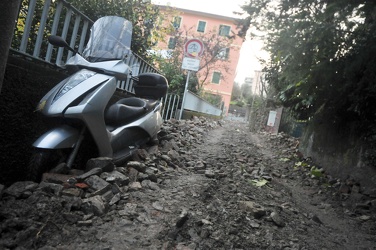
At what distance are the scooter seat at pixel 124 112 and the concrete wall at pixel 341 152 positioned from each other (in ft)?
10.4

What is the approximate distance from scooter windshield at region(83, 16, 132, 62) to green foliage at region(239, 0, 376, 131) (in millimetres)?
1680

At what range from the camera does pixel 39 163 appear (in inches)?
85.7

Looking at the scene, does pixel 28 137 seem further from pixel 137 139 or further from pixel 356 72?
pixel 356 72

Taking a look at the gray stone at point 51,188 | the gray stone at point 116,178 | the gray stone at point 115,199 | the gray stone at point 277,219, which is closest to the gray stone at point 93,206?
the gray stone at point 115,199

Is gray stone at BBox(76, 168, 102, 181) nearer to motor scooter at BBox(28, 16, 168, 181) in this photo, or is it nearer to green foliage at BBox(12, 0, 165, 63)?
motor scooter at BBox(28, 16, 168, 181)

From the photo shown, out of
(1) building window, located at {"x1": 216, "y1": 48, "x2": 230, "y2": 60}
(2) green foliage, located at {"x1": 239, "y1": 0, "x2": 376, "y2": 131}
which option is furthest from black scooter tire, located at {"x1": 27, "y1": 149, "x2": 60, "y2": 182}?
(1) building window, located at {"x1": 216, "y1": 48, "x2": 230, "y2": 60}

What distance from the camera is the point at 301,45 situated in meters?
3.17

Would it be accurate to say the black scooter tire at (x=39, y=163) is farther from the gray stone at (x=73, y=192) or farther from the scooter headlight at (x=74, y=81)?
the scooter headlight at (x=74, y=81)

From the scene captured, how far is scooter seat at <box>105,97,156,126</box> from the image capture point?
2.91 meters

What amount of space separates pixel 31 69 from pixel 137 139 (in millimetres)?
1348

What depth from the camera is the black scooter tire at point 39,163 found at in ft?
7.13

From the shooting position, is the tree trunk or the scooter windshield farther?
the scooter windshield

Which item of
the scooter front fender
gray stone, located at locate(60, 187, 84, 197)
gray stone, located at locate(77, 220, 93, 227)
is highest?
the scooter front fender

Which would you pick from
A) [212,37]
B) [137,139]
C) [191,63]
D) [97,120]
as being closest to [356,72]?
[137,139]
